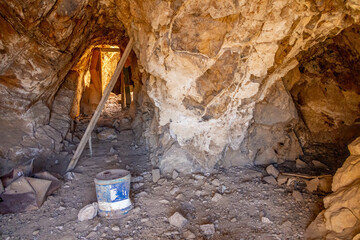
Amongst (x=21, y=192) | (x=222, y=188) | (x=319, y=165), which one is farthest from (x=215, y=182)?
(x=21, y=192)

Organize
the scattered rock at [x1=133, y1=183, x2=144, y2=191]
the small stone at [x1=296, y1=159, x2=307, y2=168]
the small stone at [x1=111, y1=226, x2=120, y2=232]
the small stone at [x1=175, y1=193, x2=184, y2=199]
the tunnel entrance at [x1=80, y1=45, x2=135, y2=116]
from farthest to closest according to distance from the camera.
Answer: the tunnel entrance at [x1=80, y1=45, x2=135, y2=116] → the small stone at [x1=296, y1=159, x2=307, y2=168] → the scattered rock at [x1=133, y1=183, x2=144, y2=191] → the small stone at [x1=175, y1=193, x2=184, y2=199] → the small stone at [x1=111, y1=226, x2=120, y2=232]

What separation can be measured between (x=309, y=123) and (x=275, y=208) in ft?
9.15

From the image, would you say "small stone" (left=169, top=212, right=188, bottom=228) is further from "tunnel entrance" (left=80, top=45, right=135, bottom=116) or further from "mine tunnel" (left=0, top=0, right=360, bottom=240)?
"tunnel entrance" (left=80, top=45, right=135, bottom=116)

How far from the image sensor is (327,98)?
16.1 feet

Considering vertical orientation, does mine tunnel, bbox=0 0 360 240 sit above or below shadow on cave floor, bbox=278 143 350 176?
above

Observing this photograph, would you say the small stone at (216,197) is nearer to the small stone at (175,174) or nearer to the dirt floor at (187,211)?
the dirt floor at (187,211)

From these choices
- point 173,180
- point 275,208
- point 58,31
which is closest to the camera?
point 275,208

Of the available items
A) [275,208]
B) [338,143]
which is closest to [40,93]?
[275,208]

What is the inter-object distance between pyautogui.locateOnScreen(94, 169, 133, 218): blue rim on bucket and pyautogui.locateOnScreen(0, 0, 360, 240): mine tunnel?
0.04 ft

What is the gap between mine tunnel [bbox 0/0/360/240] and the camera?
2.84m

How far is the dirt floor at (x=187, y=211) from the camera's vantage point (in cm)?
→ 269

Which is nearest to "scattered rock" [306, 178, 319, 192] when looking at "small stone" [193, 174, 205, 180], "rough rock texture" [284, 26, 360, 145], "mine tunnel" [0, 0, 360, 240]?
"mine tunnel" [0, 0, 360, 240]

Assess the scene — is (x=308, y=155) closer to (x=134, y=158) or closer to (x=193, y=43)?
(x=193, y=43)

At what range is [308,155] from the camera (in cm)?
439
